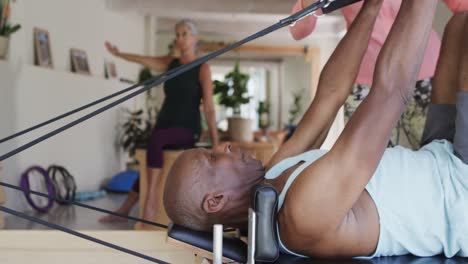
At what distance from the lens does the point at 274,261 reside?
1.03 metres

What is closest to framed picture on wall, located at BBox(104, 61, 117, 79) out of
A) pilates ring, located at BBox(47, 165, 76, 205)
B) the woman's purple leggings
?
pilates ring, located at BBox(47, 165, 76, 205)

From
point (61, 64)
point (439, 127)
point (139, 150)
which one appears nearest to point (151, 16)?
point (61, 64)

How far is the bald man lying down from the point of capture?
937 millimetres

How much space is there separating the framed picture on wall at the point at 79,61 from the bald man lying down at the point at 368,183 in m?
Answer: 4.87

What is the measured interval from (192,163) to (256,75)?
1564 cm

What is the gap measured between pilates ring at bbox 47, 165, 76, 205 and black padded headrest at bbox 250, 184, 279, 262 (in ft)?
14.2

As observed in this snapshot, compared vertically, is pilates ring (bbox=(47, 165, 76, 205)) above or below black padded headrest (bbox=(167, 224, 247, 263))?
below

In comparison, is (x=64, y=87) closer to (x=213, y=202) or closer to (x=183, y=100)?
(x=183, y=100)

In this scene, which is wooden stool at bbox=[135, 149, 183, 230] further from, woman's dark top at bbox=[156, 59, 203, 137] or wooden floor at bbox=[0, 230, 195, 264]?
wooden floor at bbox=[0, 230, 195, 264]

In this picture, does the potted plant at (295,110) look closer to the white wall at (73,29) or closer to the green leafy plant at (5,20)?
the white wall at (73,29)

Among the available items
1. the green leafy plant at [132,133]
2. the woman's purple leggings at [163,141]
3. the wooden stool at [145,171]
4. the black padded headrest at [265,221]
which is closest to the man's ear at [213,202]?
the black padded headrest at [265,221]

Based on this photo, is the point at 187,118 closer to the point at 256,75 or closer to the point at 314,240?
the point at 314,240

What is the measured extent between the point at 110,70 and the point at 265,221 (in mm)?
6287

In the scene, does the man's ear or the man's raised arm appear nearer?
the man's ear
